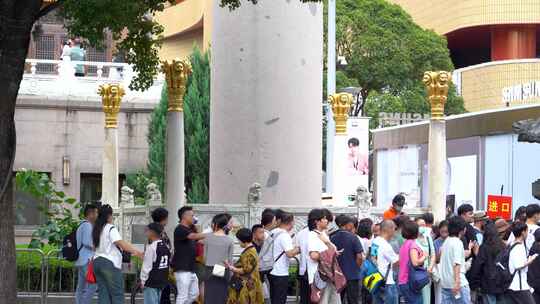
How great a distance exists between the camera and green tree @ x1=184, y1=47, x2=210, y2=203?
4225 cm

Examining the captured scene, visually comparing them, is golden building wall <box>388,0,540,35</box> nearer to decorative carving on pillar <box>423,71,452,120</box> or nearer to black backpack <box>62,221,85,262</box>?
decorative carving on pillar <box>423,71,452,120</box>

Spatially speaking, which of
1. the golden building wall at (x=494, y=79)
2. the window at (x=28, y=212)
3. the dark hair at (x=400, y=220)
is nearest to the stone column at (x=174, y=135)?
the dark hair at (x=400, y=220)

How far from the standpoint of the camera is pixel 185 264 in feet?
56.4

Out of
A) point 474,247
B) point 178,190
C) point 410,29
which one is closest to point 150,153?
point 410,29

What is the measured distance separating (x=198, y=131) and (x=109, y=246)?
2592 centimetres

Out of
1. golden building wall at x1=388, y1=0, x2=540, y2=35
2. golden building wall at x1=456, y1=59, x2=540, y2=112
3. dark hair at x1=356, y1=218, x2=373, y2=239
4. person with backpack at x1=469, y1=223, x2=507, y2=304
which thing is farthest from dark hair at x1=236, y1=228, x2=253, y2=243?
golden building wall at x1=388, y1=0, x2=540, y2=35

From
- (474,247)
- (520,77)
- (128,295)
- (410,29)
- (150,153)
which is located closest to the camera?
(474,247)

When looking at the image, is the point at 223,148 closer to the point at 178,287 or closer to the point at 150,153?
the point at 178,287

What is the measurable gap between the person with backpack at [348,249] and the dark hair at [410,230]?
845 millimetres

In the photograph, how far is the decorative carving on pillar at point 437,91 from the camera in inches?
1000

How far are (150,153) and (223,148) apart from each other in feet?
62.9

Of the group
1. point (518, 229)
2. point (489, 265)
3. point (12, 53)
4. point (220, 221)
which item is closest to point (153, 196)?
point (220, 221)

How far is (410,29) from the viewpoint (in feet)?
161

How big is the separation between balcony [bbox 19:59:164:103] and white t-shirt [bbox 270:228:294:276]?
79.2 feet
